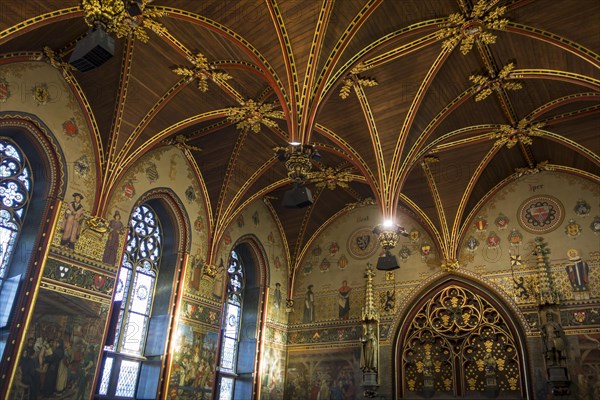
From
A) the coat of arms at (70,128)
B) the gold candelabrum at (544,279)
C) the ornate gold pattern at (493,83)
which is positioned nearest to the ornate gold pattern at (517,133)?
the ornate gold pattern at (493,83)

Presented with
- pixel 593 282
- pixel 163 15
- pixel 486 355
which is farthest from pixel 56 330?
pixel 593 282

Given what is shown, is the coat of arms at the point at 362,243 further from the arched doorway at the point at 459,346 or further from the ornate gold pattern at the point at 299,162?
the ornate gold pattern at the point at 299,162

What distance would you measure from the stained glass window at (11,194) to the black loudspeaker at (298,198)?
6571mm

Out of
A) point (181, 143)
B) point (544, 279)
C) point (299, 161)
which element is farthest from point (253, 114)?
point (544, 279)

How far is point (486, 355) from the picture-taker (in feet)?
49.7

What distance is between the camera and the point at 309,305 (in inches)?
739

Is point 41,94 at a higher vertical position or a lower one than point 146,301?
Result: higher

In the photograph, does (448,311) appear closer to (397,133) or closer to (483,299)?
(483,299)

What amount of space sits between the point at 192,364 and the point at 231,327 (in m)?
2.93

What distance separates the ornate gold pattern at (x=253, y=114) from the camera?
1376 cm

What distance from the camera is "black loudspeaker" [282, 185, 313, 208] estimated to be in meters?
9.71

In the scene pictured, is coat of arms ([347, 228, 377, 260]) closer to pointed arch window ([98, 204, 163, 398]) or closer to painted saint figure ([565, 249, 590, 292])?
painted saint figure ([565, 249, 590, 292])

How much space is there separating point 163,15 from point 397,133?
268 inches

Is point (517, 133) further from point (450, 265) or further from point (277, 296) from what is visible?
point (277, 296)
